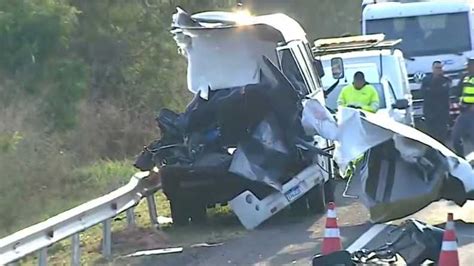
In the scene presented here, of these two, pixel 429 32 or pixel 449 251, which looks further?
pixel 429 32

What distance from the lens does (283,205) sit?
12.5 meters

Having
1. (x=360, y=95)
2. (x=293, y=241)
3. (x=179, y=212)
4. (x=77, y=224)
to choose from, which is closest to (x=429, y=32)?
(x=360, y=95)

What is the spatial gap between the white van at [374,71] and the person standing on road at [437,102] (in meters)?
0.53

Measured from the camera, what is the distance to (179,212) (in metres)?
12.8

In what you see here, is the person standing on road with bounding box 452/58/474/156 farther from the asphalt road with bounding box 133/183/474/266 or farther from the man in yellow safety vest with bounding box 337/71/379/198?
the asphalt road with bounding box 133/183/474/266

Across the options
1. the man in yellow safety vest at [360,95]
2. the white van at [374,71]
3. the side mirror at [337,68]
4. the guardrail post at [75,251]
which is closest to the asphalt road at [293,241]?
the guardrail post at [75,251]

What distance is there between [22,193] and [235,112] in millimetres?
4382

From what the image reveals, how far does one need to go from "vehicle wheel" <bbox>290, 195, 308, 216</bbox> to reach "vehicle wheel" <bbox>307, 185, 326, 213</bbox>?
0.19 feet

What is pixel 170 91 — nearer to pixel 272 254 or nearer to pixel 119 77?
pixel 119 77

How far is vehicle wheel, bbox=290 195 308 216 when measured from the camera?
13.1 m

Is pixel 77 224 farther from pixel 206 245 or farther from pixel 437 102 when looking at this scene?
pixel 437 102

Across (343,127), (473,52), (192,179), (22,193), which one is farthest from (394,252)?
(473,52)

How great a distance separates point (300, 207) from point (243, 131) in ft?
3.88

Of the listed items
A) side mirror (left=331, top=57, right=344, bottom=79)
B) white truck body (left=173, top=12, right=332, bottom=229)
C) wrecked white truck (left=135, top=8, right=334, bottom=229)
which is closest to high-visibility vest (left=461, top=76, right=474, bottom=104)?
side mirror (left=331, top=57, right=344, bottom=79)
